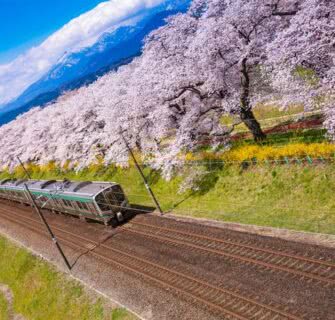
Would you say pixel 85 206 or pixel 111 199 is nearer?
pixel 111 199

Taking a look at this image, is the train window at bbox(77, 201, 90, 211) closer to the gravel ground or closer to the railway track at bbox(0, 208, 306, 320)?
the railway track at bbox(0, 208, 306, 320)

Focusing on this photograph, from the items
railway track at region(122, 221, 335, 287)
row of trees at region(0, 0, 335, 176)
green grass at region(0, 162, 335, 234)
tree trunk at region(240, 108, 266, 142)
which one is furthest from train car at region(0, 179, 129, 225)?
tree trunk at region(240, 108, 266, 142)

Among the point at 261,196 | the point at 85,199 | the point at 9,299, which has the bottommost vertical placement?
the point at 9,299

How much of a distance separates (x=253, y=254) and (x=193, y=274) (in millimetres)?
3556

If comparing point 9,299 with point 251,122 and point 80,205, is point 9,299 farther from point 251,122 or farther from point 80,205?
point 251,122

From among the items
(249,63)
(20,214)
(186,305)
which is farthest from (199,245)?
(20,214)

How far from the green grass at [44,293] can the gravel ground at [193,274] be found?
0.98m

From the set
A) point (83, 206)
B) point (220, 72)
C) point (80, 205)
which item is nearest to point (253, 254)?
point (220, 72)

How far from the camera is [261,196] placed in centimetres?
2797

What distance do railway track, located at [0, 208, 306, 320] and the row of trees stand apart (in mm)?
9075

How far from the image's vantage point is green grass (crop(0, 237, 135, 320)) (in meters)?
24.4

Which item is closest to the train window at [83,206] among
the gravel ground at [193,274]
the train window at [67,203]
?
the train window at [67,203]

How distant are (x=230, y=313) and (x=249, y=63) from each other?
1983cm

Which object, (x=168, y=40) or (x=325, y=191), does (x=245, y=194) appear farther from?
(x=168, y=40)
